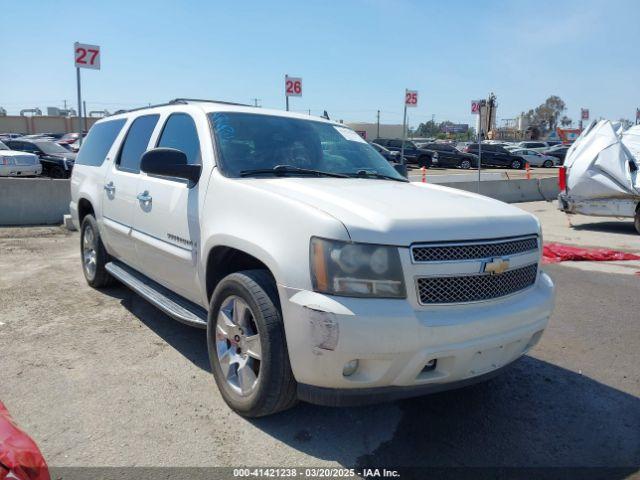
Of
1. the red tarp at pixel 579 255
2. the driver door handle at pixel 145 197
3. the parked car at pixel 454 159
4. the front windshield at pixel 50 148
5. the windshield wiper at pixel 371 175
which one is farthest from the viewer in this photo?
the parked car at pixel 454 159

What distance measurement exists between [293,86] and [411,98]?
4476 mm

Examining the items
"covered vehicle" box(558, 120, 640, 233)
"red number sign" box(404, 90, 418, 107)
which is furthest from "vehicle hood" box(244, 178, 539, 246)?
"red number sign" box(404, 90, 418, 107)

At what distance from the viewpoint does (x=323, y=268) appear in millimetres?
2688

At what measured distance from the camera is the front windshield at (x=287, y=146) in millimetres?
3828

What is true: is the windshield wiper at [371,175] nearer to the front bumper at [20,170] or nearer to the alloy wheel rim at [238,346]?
the alloy wheel rim at [238,346]

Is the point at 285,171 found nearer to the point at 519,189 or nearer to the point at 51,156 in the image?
the point at 519,189

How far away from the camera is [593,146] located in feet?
38.4

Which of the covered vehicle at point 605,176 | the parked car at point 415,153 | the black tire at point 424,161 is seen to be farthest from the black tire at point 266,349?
the black tire at point 424,161

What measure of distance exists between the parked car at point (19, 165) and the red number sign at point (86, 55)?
25.8ft

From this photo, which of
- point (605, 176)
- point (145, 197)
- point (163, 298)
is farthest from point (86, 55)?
point (605, 176)

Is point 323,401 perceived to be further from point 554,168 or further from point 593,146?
point 554,168

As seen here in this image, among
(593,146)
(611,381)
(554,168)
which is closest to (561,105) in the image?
(554,168)

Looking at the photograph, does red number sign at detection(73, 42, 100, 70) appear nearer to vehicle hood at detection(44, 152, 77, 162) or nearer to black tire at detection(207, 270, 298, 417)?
vehicle hood at detection(44, 152, 77, 162)

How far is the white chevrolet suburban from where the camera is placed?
269cm
